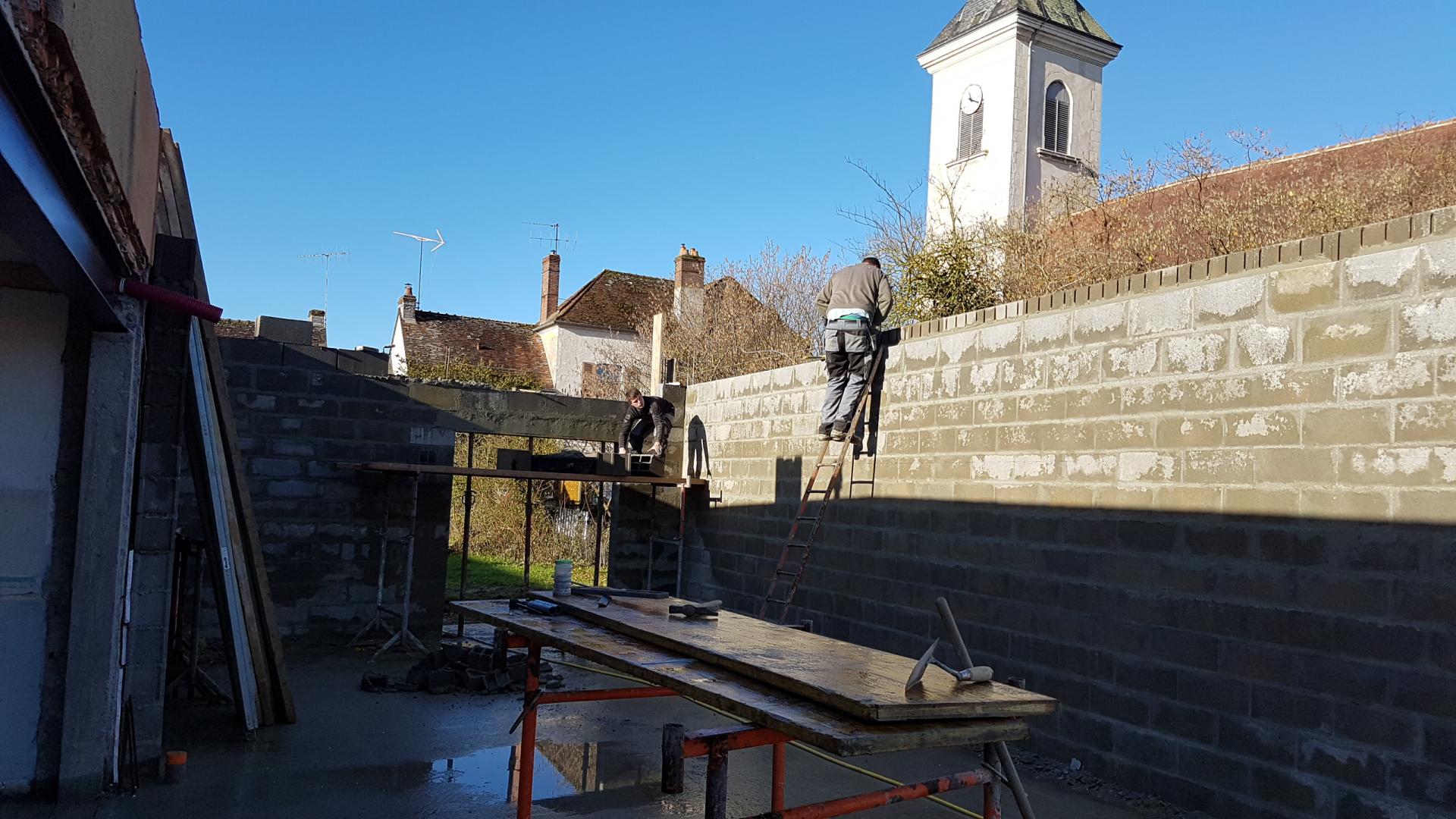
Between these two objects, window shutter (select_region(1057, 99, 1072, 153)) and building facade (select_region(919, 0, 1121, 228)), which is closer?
building facade (select_region(919, 0, 1121, 228))

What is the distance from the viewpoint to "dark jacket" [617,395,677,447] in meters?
11.3

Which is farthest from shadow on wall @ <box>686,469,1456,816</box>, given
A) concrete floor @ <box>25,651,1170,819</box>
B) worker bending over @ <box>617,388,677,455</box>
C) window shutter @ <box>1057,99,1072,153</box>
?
window shutter @ <box>1057,99,1072,153</box>

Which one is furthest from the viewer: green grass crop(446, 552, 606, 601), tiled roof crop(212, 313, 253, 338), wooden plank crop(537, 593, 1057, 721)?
tiled roof crop(212, 313, 253, 338)

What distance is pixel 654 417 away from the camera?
37.3 ft

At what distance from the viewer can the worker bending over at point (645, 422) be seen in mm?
11312

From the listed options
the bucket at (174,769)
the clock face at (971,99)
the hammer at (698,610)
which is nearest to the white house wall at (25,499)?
the bucket at (174,769)

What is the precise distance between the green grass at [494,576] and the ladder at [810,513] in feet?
16.4

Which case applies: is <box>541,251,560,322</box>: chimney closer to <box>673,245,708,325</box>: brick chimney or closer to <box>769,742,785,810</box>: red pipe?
<box>673,245,708,325</box>: brick chimney

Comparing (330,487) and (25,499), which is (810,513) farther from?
(25,499)

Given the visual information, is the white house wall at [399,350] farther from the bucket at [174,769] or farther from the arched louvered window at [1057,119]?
the bucket at [174,769]

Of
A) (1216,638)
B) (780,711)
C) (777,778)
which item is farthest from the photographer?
(1216,638)

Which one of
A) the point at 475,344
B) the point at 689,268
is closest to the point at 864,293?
the point at 689,268

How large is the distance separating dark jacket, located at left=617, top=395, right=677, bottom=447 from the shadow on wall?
428cm

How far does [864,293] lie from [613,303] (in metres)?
22.7
